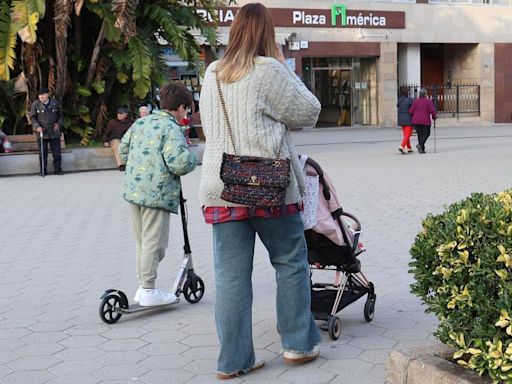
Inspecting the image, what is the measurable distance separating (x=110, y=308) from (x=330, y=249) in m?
1.65

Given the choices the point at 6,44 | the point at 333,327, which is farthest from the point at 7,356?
the point at 6,44

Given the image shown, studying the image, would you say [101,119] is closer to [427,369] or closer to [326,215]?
[326,215]

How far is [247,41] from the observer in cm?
404

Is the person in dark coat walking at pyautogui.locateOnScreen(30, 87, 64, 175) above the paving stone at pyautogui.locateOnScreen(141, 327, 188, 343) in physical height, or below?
above

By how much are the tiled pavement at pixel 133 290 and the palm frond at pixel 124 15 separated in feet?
12.3

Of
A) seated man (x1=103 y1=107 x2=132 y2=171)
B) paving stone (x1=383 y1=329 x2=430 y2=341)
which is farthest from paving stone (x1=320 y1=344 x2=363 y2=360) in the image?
seated man (x1=103 y1=107 x2=132 y2=171)

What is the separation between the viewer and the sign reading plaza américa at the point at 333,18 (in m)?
29.0

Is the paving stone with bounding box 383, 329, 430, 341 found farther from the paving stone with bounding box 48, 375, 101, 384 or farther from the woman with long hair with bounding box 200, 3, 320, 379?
the paving stone with bounding box 48, 375, 101, 384

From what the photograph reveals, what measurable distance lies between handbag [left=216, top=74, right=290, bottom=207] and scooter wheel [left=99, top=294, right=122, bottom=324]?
1854 millimetres

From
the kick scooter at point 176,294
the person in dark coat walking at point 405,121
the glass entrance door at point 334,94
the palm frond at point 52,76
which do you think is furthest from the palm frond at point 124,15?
the glass entrance door at point 334,94

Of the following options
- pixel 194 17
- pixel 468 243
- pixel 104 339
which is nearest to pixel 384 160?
pixel 194 17

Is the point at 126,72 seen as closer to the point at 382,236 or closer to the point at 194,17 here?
the point at 194,17

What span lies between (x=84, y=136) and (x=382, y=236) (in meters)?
11.3

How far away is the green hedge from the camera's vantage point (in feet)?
10.6
